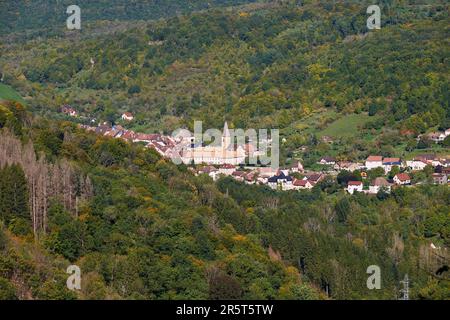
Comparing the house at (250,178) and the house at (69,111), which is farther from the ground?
the house at (69,111)

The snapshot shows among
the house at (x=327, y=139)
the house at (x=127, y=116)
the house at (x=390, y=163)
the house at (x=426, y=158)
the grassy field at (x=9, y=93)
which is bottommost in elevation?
the house at (x=390, y=163)

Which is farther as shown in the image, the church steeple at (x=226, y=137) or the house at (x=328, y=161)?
the church steeple at (x=226, y=137)

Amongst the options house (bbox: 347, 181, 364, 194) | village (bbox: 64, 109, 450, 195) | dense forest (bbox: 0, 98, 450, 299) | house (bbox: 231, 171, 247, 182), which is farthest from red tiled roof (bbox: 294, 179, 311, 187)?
dense forest (bbox: 0, 98, 450, 299)

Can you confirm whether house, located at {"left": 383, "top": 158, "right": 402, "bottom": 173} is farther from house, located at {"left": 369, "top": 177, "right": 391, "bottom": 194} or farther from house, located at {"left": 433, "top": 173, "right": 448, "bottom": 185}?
house, located at {"left": 433, "top": 173, "right": 448, "bottom": 185}

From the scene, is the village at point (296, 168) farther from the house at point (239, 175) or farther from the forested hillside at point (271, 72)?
the forested hillside at point (271, 72)

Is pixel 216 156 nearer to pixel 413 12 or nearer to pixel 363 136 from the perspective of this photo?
pixel 363 136

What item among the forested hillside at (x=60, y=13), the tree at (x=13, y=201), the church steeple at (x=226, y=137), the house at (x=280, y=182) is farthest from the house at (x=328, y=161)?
the forested hillside at (x=60, y=13)

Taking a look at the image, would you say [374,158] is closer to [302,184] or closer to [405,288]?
[302,184]
